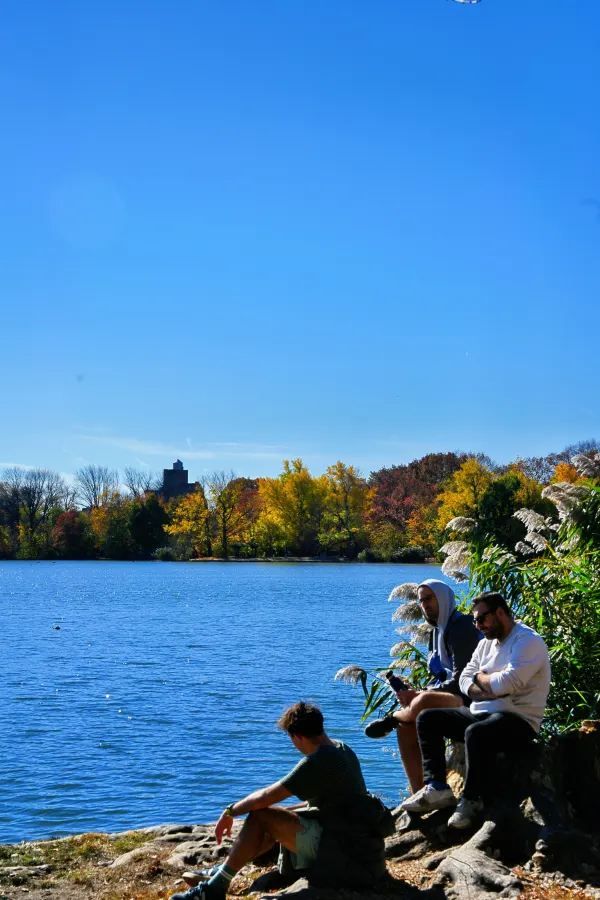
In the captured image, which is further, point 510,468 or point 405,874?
point 510,468

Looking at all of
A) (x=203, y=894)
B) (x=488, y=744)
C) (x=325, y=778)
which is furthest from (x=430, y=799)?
(x=203, y=894)

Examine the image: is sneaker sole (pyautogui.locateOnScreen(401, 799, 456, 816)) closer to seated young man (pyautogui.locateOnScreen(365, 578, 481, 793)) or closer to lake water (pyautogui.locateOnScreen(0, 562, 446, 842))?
seated young man (pyautogui.locateOnScreen(365, 578, 481, 793))

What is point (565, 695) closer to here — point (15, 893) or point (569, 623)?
point (569, 623)

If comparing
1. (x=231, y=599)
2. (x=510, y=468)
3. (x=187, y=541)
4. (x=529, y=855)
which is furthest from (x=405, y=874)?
(x=187, y=541)

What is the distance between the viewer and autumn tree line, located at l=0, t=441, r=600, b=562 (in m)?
83.6

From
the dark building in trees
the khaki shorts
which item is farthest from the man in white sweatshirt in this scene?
the dark building in trees

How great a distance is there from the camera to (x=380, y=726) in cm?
645

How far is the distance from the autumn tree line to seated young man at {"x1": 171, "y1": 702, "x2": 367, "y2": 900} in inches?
2848

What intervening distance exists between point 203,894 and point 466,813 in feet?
5.24

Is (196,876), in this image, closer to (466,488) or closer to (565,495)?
(565,495)

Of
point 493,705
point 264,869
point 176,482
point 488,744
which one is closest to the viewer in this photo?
point 488,744

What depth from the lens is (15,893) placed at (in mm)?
6785

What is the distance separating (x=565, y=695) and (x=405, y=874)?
2.13m

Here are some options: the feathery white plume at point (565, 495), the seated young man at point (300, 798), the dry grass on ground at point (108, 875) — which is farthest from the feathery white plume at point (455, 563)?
the seated young man at point (300, 798)
